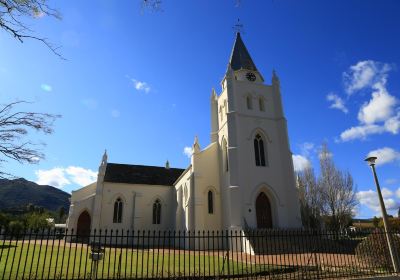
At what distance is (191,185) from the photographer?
27.7 metres

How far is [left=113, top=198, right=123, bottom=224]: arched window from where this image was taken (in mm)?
34650

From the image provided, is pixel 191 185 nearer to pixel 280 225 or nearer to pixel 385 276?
pixel 280 225

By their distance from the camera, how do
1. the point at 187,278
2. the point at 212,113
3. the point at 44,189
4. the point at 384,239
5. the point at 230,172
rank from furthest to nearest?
the point at 44,189
the point at 212,113
the point at 230,172
the point at 384,239
the point at 187,278

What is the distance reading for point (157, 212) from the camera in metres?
36.3

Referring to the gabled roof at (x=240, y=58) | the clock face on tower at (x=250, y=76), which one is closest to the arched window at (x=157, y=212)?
the clock face on tower at (x=250, y=76)

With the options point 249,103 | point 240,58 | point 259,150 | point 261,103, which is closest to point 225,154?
point 259,150

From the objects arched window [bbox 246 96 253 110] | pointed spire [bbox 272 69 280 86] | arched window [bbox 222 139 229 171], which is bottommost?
arched window [bbox 222 139 229 171]

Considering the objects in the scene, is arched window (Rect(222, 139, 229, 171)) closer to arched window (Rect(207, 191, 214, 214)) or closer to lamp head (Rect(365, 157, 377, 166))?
arched window (Rect(207, 191, 214, 214))

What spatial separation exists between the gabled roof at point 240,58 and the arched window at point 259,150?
28.3ft

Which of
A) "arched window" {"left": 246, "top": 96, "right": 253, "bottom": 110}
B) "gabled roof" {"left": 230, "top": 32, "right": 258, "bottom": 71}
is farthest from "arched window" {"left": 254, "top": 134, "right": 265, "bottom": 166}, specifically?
"gabled roof" {"left": 230, "top": 32, "right": 258, "bottom": 71}

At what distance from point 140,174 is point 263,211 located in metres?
19.0

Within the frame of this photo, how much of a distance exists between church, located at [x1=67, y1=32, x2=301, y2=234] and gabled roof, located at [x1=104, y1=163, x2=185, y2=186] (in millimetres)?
418

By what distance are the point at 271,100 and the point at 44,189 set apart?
197570 mm

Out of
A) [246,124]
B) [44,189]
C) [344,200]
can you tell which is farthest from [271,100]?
[44,189]
